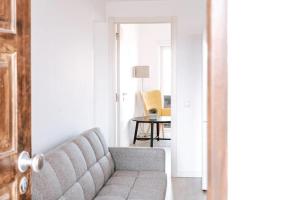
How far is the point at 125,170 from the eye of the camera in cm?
383

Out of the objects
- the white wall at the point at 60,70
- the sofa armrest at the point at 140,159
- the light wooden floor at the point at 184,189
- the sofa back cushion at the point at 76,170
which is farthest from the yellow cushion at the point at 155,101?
the sofa back cushion at the point at 76,170

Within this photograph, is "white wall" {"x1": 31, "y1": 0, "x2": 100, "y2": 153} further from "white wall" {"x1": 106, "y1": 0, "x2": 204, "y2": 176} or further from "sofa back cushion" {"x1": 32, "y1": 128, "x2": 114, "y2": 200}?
"white wall" {"x1": 106, "y1": 0, "x2": 204, "y2": 176}

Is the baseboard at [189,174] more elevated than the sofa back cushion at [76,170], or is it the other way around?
the sofa back cushion at [76,170]

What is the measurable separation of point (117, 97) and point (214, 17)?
4.28m

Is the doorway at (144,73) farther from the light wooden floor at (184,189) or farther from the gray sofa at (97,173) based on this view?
the gray sofa at (97,173)

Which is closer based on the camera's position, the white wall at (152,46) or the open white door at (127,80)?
the open white door at (127,80)

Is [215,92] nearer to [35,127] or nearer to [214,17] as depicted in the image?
[214,17]

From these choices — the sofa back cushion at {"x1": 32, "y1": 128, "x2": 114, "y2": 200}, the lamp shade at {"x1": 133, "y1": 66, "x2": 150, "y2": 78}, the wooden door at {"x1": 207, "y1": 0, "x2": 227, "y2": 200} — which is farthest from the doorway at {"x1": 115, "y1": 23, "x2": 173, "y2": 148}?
the wooden door at {"x1": 207, "y1": 0, "x2": 227, "y2": 200}

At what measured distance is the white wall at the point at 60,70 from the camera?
8.73 feet

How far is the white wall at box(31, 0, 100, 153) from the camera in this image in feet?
8.73
